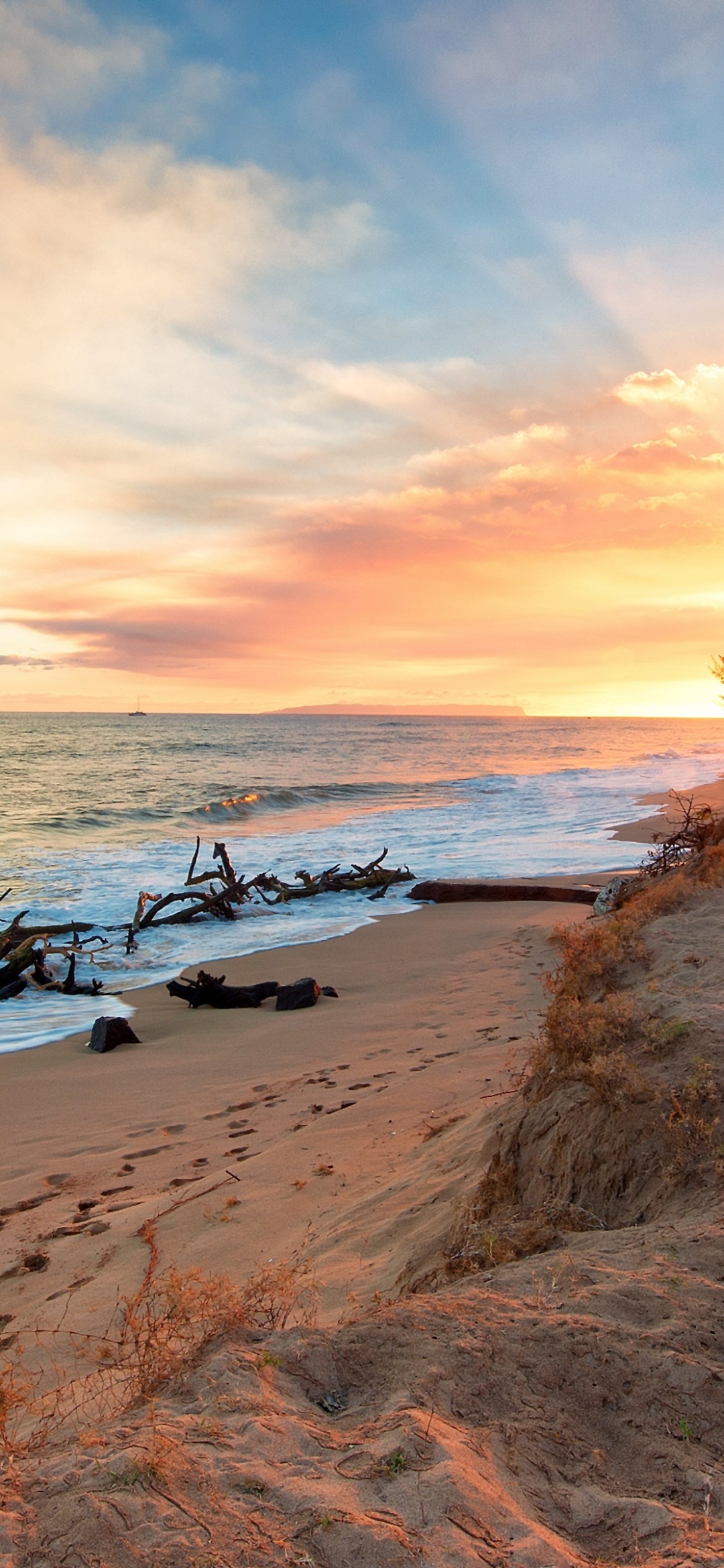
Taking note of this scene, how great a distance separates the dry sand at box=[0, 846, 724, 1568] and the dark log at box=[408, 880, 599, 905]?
8.45 metres

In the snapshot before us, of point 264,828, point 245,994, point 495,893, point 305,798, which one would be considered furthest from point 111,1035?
point 305,798

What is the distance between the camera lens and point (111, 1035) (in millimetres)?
8258

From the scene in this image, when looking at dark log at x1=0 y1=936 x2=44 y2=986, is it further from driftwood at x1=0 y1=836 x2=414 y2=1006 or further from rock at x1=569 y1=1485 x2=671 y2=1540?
rock at x1=569 y1=1485 x2=671 y2=1540

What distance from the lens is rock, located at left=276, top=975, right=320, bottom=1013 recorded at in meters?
9.38

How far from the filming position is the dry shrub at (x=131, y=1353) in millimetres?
2570

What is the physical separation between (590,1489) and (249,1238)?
2.69m

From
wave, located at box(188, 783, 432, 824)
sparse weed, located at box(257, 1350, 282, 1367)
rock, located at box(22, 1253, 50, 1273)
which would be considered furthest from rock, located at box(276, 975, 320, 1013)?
wave, located at box(188, 783, 432, 824)

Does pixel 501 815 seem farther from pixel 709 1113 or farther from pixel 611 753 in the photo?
pixel 611 753

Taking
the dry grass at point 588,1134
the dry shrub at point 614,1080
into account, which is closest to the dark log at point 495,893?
the dry grass at point 588,1134

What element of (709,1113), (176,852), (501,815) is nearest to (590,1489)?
(709,1113)

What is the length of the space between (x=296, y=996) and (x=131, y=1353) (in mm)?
6381

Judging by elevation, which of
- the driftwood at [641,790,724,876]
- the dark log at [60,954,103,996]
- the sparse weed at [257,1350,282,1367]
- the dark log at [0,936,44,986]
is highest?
the driftwood at [641,790,724,876]

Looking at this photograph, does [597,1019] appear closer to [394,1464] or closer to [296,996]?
[394,1464]

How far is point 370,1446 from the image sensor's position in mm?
2180
